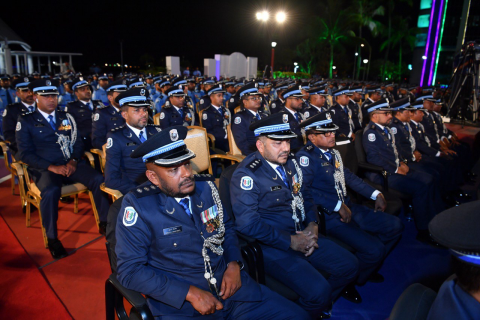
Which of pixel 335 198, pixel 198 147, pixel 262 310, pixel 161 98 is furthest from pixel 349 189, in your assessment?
pixel 161 98

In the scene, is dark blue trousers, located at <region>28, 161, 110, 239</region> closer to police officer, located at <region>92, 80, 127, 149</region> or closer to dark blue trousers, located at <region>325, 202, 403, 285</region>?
police officer, located at <region>92, 80, 127, 149</region>

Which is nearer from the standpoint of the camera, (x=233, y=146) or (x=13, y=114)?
(x=233, y=146)

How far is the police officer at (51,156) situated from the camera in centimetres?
326

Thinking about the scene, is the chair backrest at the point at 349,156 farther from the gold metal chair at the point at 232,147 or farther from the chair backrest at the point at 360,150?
the gold metal chair at the point at 232,147

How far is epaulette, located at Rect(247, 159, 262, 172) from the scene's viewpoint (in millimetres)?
2482

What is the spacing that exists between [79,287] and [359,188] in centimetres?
290

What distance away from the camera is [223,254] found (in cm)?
208

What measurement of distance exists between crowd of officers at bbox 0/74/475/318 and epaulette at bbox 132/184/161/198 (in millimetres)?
11

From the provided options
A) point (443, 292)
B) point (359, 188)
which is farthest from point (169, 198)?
point (359, 188)

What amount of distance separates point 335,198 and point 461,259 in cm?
214

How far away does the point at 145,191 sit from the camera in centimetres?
189

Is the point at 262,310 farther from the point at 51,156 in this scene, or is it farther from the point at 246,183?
the point at 51,156

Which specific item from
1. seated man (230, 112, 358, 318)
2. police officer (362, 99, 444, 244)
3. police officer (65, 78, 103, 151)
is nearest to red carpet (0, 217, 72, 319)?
seated man (230, 112, 358, 318)

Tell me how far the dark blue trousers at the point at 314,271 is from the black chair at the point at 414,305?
3.24 feet
